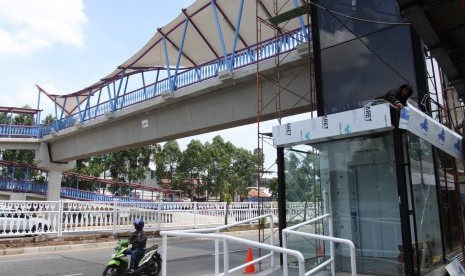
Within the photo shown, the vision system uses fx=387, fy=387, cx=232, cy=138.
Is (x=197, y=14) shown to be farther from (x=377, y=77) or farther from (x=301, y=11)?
(x=377, y=77)

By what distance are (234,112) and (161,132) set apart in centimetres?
523

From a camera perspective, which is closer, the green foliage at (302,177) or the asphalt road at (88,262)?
the green foliage at (302,177)

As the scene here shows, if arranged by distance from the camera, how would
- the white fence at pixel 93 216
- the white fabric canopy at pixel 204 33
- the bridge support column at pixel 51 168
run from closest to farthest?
the white fence at pixel 93 216
the white fabric canopy at pixel 204 33
the bridge support column at pixel 51 168

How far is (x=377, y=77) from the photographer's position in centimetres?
862

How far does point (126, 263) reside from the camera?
7.79m

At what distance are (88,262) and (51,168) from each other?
2205 cm

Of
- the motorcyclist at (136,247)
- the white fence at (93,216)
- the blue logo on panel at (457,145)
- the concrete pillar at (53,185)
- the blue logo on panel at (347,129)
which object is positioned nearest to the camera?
the blue logo on panel at (347,129)

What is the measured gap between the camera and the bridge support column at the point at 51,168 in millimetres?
29719

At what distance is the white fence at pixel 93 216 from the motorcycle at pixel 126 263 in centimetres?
778

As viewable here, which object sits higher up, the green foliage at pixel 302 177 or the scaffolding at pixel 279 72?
the scaffolding at pixel 279 72

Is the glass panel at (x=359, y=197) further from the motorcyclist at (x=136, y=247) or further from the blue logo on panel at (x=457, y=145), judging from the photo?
the motorcyclist at (x=136, y=247)

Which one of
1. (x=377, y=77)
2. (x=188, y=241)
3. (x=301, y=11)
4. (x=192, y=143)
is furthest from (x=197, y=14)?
(x=192, y=143)

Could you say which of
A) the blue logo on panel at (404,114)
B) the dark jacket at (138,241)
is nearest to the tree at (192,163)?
the dark jacket at (138,241)

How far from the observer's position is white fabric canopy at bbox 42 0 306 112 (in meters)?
17.2
